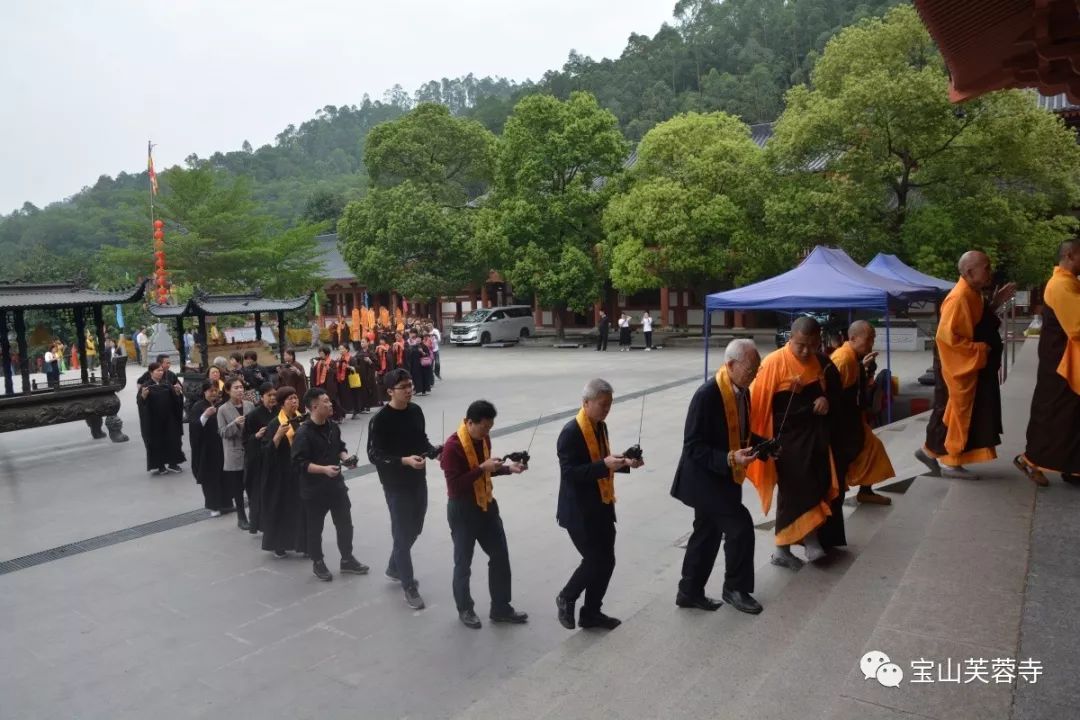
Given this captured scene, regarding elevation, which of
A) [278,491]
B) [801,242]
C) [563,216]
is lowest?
[278,491]

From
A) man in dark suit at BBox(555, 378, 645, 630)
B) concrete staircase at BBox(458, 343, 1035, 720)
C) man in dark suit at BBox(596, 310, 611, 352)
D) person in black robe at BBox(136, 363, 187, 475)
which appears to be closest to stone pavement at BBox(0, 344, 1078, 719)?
concrete staircase at BBox(458, 343, 1035, 720)

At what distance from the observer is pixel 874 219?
18.8 meters

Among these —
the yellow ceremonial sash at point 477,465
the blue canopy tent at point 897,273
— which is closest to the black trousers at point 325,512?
the yellow ceremonial sash at point 477,465

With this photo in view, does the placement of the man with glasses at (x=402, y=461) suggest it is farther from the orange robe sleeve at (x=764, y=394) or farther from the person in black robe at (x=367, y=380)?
the person in black robe at (x=367, y=380)

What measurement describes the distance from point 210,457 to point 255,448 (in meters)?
1.26

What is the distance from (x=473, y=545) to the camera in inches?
181

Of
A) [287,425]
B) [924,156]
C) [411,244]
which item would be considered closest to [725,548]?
[287,425]

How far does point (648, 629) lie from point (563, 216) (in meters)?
22.5

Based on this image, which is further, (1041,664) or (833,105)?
(833,105)

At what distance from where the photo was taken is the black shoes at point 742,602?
13.3 ft

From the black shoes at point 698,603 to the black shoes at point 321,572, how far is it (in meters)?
2.80

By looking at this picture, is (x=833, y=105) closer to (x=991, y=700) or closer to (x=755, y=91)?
(x=991, y=700)

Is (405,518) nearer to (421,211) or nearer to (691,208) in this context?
(691,208)

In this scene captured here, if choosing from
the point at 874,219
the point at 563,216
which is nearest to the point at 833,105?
the point at 874,219
